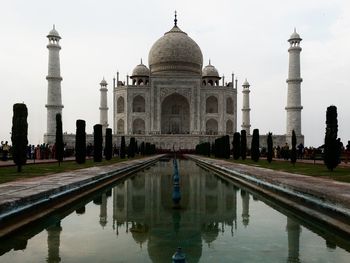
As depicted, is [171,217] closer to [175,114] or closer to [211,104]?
[211,104]

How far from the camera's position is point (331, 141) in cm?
1143

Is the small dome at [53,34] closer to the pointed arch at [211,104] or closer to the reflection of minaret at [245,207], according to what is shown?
the pointed arch at [211,104]

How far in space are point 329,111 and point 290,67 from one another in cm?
2693

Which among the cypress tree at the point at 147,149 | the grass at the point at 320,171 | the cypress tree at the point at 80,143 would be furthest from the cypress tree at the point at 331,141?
A: the cypress tree at the point at 147,149

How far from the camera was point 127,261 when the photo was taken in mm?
2906

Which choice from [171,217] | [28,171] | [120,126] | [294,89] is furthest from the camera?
[120,126]

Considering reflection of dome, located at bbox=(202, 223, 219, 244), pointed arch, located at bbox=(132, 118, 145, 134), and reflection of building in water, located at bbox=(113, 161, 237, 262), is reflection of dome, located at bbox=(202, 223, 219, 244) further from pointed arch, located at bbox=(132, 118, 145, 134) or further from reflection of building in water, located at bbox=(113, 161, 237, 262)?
pointed arch, located at bbox=(132, 118, 145, 134)

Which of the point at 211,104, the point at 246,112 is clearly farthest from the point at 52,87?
the point at 246,112

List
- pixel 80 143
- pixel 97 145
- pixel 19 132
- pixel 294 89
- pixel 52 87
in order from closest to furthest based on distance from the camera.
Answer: pixel 19 132
pixel 80 143
pixel 97 145
pixel 52 87
pixel 294 89

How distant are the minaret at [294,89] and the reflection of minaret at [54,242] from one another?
115 ft

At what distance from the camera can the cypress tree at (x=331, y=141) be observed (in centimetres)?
1116

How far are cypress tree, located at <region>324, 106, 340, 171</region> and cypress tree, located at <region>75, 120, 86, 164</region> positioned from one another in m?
8.47

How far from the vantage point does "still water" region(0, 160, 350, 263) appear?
3.06 m

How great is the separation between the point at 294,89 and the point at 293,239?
116ft
